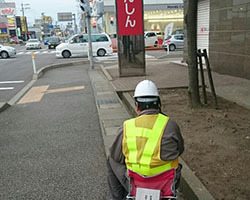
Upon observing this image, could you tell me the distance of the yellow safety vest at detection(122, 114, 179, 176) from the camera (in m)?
1.99

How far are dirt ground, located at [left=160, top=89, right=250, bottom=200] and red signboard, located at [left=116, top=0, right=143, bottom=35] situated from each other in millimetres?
5340

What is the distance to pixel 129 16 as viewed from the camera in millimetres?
10914

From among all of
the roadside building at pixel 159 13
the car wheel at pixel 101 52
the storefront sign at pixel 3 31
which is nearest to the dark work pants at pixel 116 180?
the car wheel at pixel 101 52

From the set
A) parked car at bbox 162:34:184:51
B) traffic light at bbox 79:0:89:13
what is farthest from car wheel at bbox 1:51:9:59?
parked car at bbox 162:34:184:51

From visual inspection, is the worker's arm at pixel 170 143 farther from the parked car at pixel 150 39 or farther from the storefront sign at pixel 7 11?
the storefront sign at pixel 7 11

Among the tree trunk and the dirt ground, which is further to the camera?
the tree trunk

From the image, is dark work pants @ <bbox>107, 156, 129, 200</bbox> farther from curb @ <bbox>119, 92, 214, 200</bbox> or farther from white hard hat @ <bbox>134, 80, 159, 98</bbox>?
curb @ <bbox>119, 92, 214, 200</bbox>

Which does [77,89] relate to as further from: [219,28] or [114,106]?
[219,28]

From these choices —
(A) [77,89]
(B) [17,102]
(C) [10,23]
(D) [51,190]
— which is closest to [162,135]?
(D) [51,190]

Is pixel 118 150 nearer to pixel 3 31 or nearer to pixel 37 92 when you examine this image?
pixel 37 92

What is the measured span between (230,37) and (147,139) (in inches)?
359

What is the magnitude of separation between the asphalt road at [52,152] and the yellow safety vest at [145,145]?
156cm

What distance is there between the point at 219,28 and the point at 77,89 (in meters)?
5.78

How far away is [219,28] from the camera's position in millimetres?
10875
